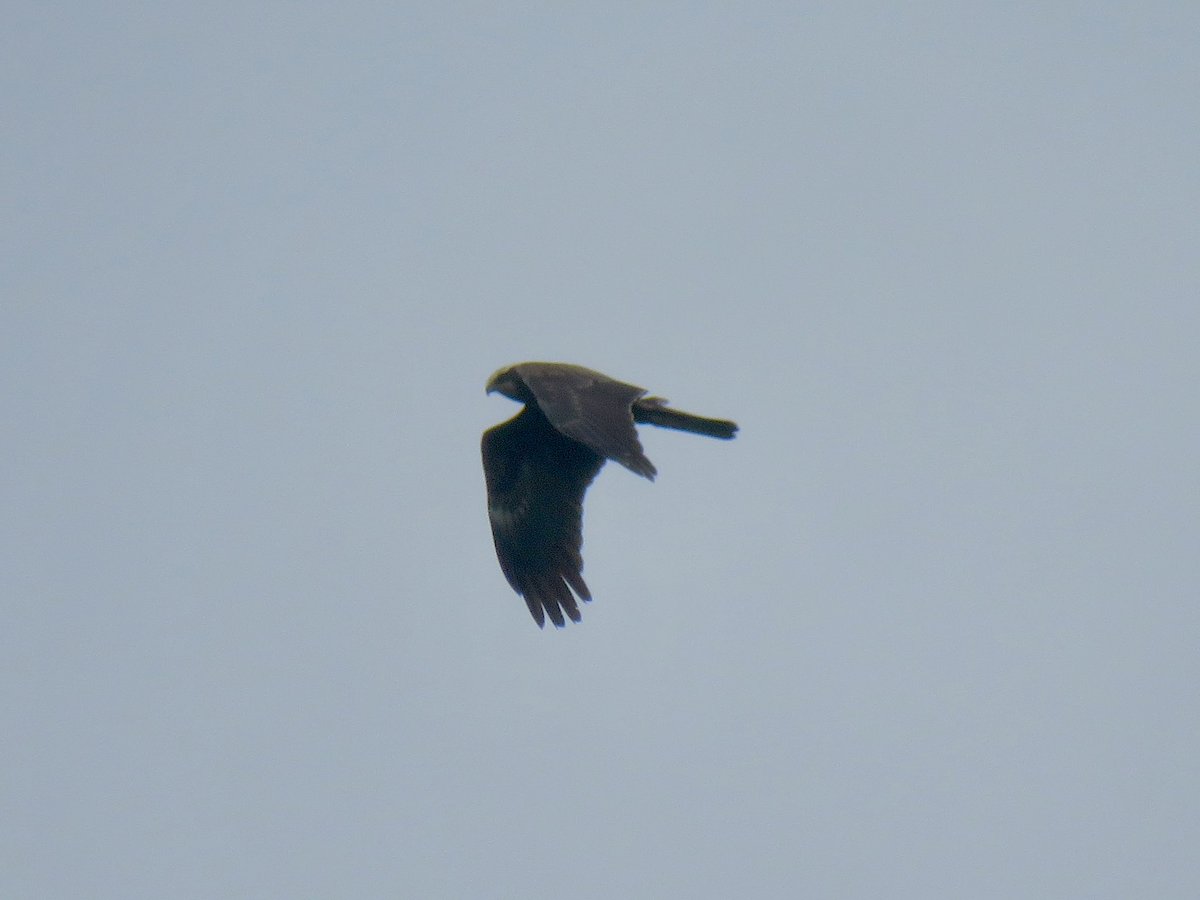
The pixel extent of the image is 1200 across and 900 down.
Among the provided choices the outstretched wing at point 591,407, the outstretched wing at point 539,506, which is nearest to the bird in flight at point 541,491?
the outstretched wing at point 539,506

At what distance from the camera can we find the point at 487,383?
395 inches

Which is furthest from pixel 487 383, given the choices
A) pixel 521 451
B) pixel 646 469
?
pixel 646 469

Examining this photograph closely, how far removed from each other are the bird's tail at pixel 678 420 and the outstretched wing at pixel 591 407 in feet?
1.60

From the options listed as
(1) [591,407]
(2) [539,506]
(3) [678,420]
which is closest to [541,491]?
(2) [539,506]

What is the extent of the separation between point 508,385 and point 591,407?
1.46m

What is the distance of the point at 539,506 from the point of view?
33.9ft

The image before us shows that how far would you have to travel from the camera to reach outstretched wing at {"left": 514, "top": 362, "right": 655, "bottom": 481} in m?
8.08

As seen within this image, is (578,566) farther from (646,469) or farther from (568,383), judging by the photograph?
(646,469)

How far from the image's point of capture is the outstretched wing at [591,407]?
26.5 feet

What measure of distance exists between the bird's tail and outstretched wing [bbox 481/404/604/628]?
0.64 metres

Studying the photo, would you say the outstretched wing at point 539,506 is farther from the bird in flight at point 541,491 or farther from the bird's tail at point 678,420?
the bird's tail at point 678,420

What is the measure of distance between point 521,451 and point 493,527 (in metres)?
0.58

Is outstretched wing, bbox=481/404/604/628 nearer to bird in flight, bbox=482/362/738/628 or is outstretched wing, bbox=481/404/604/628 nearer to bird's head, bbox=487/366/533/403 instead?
bird in flight, bbox=482/362/738/628

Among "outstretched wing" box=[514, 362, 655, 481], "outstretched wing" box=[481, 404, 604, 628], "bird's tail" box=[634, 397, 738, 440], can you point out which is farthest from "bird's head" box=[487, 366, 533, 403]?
"bird's tail" box=[634, 397, 738, 440]
